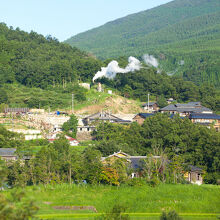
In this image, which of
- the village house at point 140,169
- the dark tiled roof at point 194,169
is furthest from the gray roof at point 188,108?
the village house at point 140,169

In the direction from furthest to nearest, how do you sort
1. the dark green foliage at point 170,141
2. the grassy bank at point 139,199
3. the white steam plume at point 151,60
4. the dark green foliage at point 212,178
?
the white steam plume at point 151,60
the dark green foliage at point 170,141
the dark green foliage at point 212,178
the grassy bank at point 139,199

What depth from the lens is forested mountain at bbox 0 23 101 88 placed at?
170 ft

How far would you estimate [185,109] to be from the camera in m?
44.0

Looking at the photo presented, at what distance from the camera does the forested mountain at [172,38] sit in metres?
85.1

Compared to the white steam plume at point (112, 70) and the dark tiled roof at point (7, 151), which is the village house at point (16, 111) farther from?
the white steam plume at point (112, 70)

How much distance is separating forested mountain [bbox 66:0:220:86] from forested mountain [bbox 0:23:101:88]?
2415 centimetres

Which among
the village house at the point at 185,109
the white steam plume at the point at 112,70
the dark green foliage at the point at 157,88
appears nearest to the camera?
the village house at the point at 185,109

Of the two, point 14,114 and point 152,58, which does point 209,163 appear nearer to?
point 14,114

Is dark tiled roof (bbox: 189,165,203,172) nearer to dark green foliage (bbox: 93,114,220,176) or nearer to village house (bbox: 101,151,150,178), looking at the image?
dark green foliage (bbox: 93,114,220,176)

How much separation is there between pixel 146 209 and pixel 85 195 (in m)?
2.91

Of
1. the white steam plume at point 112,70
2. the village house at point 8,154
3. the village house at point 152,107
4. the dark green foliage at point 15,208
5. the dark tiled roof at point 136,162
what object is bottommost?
the dark tiled roof at point 136,162

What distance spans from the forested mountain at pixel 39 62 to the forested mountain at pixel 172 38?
24153 mm

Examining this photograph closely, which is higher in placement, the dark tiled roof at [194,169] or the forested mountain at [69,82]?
the forested mountain at [69,82]

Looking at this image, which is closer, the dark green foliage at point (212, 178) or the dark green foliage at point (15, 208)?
the dark green foliage at point (15, 208)
